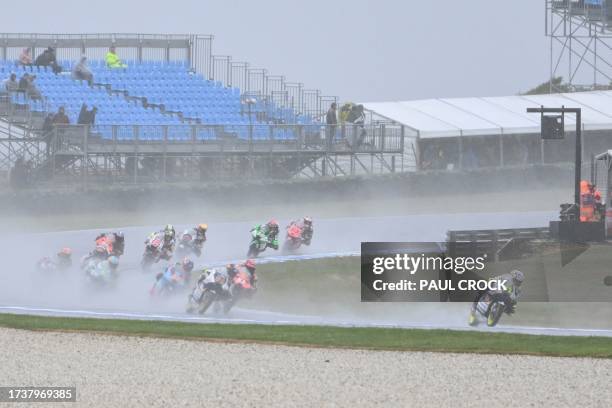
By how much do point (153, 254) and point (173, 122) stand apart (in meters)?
12.3

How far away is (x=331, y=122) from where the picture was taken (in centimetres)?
3136

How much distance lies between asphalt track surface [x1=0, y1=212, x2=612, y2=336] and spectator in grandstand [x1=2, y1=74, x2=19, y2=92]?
23.1 ft

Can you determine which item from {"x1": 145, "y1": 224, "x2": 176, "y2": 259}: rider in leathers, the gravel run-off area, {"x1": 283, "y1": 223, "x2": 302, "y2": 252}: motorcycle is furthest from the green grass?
{"x1": 283, "y1": 223, "x2": 302, "y2": 252}: motorcycle

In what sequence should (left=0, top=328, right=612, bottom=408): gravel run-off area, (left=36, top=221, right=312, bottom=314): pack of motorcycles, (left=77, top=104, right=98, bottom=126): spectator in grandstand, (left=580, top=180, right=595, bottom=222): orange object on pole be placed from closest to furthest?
(left=0, top=328, right=612, bottom=408): gravel run-off area → (left=36, top=221, right=312, bottom=314): pack of motorcycles → (left=580, top=180, right=595, bottom=222): orange object on pole → (left=77, top=104, right=98, bottom=126): spectator in grandstand

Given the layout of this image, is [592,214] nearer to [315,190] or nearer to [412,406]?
[315,190]

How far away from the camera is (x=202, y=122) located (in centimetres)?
3247

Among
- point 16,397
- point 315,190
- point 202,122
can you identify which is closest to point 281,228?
point 315,190

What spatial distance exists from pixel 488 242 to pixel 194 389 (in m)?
10.8

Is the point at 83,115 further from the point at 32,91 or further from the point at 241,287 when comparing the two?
the point at 241,287

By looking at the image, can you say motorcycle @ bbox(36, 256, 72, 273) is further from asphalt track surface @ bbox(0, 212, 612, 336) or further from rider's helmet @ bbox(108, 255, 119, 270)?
rider's helmet @ bbox(108, 255, 119, 270)

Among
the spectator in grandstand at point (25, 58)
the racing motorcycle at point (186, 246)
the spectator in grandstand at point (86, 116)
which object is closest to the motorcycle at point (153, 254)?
the racing motorcycle at point (186, 246)

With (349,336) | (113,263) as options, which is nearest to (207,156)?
(113,263)

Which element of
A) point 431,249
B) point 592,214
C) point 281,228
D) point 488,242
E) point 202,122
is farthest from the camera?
point 202,122

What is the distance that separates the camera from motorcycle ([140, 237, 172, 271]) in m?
19.6
